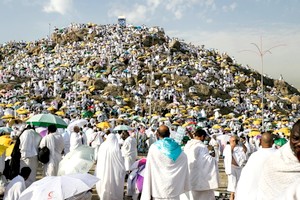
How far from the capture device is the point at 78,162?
6133 millimetres

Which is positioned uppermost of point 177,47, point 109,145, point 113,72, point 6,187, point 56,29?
point 56,29

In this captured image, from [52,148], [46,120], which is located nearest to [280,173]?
[52,148]

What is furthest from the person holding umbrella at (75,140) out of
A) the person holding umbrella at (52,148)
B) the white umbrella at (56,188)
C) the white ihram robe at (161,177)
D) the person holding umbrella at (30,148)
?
the white umbrella at (56,188)

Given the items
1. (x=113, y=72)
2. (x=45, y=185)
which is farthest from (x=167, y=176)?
(x=113, y=72)

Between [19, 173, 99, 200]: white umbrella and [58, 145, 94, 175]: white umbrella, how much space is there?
1620mm

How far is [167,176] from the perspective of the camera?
563cm

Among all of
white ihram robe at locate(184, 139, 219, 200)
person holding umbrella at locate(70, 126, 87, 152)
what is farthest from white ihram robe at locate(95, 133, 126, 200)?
person holding umbrella at locate(70, 126, 87, 152)

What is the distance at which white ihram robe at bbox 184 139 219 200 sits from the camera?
6.23 metres

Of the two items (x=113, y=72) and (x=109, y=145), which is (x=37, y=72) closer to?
(x=113, y=72)

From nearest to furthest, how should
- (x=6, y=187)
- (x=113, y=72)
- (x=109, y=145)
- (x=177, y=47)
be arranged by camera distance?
(x=6, y=187), (x=109, y=145), (x=113, y=72), (x=177, y=47)

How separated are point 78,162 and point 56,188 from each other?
2.04 metres

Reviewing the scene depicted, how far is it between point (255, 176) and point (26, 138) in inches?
201

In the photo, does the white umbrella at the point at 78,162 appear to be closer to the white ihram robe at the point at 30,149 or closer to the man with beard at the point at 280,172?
the white ihram robe at the point at 30,149

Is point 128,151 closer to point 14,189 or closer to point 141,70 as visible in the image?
point 14,189
